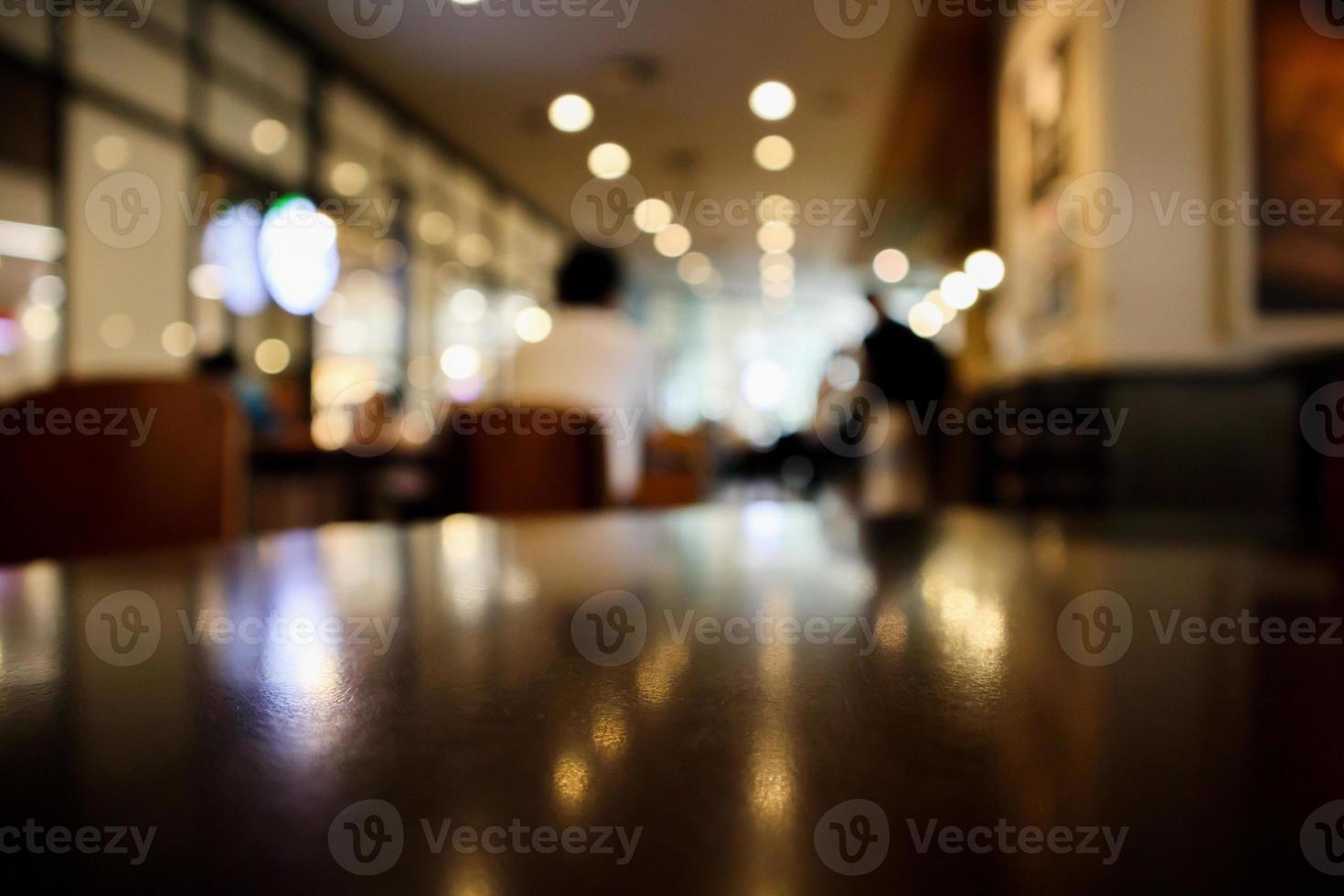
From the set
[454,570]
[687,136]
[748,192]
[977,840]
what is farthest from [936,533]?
[748,192]

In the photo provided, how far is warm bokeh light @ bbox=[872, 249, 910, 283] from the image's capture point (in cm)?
965

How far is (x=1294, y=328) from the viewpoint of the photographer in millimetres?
2873

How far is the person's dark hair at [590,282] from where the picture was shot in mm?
2947

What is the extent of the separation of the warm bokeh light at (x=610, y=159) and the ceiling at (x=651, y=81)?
9cm

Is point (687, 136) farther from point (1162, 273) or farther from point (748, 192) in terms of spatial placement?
point (1162, 273)

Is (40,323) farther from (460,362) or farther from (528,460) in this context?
(528,460)

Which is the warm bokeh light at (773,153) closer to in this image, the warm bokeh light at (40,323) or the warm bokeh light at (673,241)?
the warm bokeh light at (673,241)

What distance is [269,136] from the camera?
4980 millimetres

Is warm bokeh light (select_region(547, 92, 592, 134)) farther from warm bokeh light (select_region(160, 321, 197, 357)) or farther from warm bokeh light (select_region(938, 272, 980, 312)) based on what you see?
warm bokeh light (select_region(938, 272, 980, 312))

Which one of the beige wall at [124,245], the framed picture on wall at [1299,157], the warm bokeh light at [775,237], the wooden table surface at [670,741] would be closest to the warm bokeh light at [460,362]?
the beige wall at [124,245]

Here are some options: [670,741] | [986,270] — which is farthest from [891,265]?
[670,741]

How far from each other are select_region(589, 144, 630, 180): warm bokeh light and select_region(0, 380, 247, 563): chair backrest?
606cm

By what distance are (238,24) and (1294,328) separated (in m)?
5.79

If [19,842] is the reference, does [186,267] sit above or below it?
above
